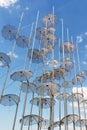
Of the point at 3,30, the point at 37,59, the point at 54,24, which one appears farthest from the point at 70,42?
the point at 3,30

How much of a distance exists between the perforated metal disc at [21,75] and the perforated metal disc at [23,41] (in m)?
5.20

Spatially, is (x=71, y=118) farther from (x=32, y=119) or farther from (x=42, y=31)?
(x=42, y=31)

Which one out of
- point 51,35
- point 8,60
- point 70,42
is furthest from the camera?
point 70,42

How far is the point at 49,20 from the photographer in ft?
104

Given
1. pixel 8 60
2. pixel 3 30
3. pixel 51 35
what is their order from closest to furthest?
pixel 8 60
pixel 3 30
pixel 51 35

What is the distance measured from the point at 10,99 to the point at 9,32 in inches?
310

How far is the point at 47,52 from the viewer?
1228 inches

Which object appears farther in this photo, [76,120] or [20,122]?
[76,120]

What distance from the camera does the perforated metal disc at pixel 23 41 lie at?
1138 inches

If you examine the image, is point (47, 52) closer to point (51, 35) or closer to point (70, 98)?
point (51, 35)

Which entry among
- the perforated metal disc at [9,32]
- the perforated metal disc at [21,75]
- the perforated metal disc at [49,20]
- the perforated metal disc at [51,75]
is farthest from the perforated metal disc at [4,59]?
the perforated metal disc at [49,20]

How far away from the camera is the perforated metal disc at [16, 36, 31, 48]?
28913 millimetres

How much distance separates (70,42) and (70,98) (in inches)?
297

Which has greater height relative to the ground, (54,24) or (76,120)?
(54,24)
